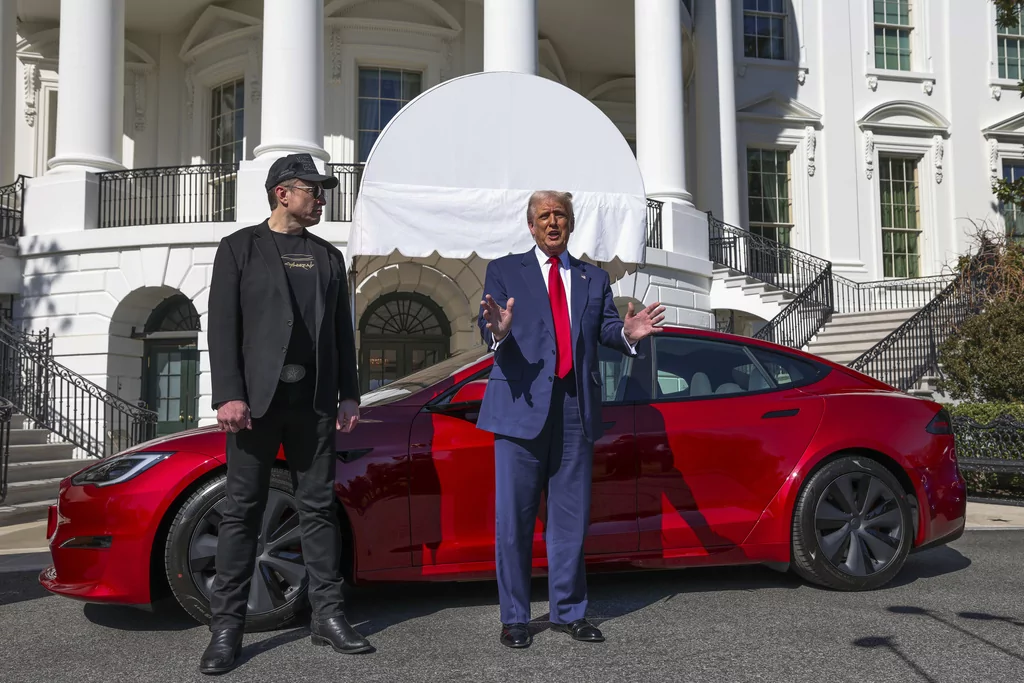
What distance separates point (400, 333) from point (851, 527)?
1292 centimetres

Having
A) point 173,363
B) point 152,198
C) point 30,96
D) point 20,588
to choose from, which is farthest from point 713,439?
point 30,96

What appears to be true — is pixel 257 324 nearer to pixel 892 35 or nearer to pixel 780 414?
pixel 780 414

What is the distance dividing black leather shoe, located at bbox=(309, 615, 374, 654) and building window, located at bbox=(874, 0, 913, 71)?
23662mm

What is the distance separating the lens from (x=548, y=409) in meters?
4.12

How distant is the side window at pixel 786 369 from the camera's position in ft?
17.5

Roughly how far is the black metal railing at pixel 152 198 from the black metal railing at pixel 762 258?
391 inches

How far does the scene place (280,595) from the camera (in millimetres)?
4332

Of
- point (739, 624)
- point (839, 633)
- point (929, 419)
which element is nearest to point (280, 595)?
point (739, 624)

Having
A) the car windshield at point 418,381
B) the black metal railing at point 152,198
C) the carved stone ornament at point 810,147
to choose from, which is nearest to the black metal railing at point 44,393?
the black metal railing at point 152,198

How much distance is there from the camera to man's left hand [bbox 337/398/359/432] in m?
4.13

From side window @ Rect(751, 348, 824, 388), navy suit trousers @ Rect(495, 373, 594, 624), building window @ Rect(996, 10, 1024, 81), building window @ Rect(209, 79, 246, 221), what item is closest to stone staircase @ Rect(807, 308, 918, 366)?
building window @ Rect(996, 10, 1024, 81)

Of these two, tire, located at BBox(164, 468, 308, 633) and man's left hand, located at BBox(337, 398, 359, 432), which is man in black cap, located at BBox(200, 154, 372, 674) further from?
tire, located at BBox(164, 468, 308, 633)

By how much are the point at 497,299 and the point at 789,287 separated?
1765cm

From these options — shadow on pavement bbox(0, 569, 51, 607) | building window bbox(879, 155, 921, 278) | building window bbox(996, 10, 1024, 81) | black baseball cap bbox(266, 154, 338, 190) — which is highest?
building window bbox(996, 10, 1024, 81)
